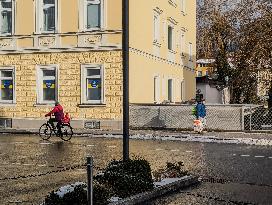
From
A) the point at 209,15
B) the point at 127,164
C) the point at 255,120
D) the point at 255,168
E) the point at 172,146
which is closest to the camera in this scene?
the point at 127,164

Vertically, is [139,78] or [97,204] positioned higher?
[139,78]

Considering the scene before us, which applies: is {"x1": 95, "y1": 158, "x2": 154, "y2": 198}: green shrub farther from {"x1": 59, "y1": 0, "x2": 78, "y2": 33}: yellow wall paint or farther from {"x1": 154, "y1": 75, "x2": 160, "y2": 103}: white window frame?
{"x1": 154, "y1": 75, "x2": 160, "y2": 103}: white window frame

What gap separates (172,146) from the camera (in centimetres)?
1959

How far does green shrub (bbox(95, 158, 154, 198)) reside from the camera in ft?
29.2

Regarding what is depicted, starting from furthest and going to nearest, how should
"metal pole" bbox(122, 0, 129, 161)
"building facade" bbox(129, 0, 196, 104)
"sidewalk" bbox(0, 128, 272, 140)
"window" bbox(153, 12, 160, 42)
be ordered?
"window" bbox(153, 12, 160, 42), "building facade" bbox(129, 0, 196, 104), "sidewalk" bbox(0, 128, 272, 140), "metal pole" bbox(122, 0, 129, 161)

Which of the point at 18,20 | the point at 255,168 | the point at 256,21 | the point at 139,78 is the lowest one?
the point at 255,168

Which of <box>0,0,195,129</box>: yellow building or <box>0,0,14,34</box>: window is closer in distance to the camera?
<box>0,0,195,129</box>: yellow building

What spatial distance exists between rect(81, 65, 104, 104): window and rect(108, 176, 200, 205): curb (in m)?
17.4

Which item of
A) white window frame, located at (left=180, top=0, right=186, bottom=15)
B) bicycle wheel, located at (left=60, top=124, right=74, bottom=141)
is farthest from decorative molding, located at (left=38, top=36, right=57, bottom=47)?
white window frame, located at (left=180, top=0, right=186, bottom=15)

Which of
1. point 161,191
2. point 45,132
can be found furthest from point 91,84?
point 161,191

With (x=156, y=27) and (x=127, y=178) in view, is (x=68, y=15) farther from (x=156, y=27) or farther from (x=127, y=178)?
(x=127, y=178)

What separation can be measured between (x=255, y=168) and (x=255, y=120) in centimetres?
1172

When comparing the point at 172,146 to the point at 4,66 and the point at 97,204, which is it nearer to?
the point at 97,204

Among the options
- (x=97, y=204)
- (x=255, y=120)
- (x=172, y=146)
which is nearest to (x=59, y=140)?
(x=172, y=146)
